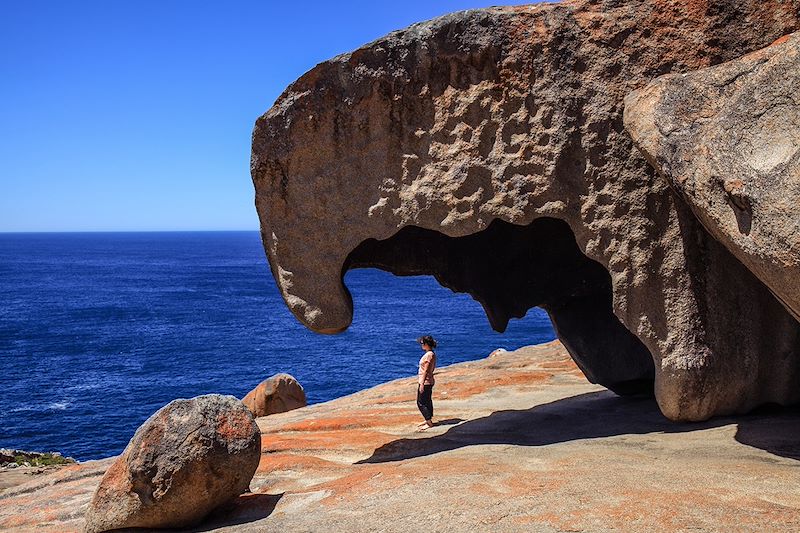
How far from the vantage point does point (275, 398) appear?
16250mm

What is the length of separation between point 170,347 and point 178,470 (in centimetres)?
3624

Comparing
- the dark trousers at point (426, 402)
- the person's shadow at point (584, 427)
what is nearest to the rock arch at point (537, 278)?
the person's shadow at point (584, 427)

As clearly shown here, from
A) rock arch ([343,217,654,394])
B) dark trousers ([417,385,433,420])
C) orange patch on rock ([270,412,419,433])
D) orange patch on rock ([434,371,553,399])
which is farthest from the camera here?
orange patch on rock ([434,371,553,399])

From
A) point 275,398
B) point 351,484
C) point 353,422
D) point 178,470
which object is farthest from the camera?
point 275,398

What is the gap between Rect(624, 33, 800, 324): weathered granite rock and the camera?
5.25m

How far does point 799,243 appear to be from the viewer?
5086 mm

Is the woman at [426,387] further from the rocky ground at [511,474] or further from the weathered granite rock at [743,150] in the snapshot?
the weathered granite rock at [743,150]

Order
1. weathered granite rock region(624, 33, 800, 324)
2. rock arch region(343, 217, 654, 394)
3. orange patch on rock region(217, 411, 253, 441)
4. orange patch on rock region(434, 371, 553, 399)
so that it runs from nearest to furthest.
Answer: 1. weathered granite rock region(624, 33, 800, 324)
2. orange patch on rock region(217, 411, 253, 441)
3. rock arch region(343, 217, 654, 394)
4. orange patch on rock region(434, 371, 553, 399)

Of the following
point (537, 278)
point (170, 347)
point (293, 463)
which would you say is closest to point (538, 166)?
point (537, 278)

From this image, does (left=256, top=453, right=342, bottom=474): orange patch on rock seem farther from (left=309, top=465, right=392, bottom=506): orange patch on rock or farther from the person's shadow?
(left=309, top=465, right=392, bottom=506): orange patch on rock

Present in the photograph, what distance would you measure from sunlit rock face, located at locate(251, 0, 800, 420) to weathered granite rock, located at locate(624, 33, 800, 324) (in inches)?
31.5

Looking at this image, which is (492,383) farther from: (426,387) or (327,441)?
(327,441)

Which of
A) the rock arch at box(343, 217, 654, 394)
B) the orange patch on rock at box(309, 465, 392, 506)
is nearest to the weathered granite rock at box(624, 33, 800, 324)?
the orange patch on rock at box(309, 465, 392, 506)

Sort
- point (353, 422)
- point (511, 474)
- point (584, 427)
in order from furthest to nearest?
point (353, 422) < point (584, 427) < point (511, 474)
